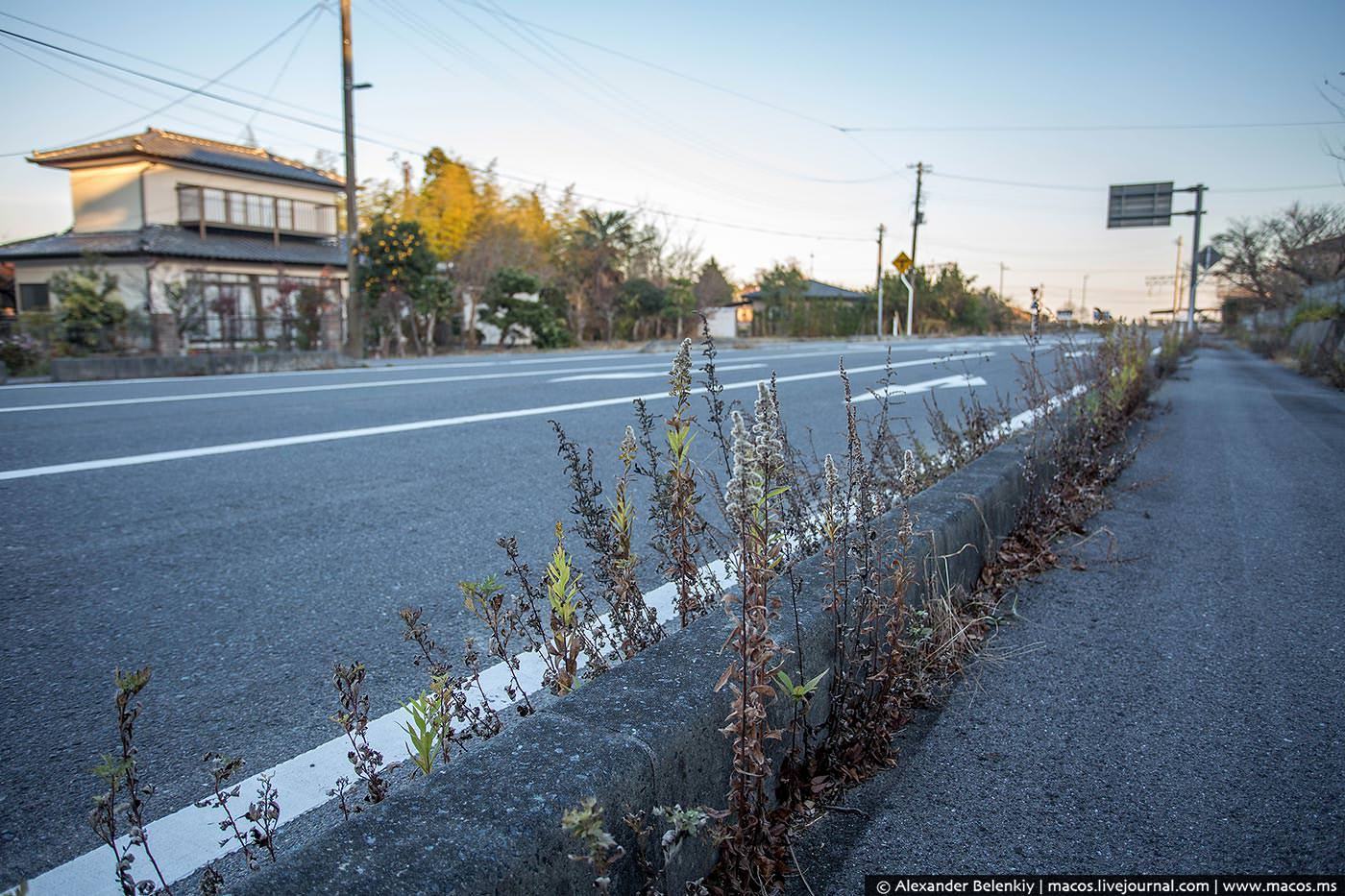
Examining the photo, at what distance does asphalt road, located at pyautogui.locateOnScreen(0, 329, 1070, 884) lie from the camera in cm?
204

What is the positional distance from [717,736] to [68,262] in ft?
107

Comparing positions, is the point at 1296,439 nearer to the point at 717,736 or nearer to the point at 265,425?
the point at 717,736

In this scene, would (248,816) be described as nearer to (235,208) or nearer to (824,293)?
(235,208)

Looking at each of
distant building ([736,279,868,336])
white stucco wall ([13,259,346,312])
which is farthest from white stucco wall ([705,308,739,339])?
white stucco wall ([13,259,346,312])

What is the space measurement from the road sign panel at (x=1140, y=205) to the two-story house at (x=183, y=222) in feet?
82.3

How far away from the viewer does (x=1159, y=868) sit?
1.59 metres

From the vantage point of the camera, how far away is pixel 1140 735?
2.08 m

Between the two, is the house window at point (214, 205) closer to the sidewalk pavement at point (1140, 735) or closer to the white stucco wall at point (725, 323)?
the white stucco wall at point (725, 323)

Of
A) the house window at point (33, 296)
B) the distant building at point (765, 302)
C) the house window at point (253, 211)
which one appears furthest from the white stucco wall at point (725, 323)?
the house window at point (33, 296)

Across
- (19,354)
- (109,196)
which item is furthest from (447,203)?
(19,354)

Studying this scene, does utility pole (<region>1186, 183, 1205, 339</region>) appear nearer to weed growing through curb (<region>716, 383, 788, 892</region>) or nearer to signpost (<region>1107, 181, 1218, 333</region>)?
signpost (<region>1107, 181, 1218, 333</region>)

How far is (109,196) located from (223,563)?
3131 centimetres

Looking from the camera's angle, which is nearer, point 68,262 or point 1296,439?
point 1296,439

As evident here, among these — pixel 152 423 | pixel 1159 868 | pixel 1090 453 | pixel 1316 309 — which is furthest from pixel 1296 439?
pixel 1316 309
